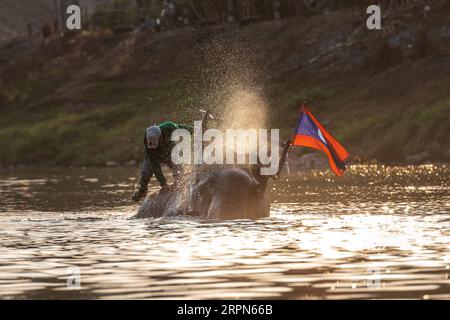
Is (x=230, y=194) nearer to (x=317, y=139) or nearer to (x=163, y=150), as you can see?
(x=163, y=150)

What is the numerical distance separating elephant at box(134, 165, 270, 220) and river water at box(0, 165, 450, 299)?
22.4 inches

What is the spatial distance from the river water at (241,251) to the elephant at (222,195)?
1.87 ft

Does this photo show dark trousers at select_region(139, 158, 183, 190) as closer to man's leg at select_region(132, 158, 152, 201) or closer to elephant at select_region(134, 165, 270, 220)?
man's leg at select_region(132, 158, 152, 201)

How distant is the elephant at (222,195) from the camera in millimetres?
25234

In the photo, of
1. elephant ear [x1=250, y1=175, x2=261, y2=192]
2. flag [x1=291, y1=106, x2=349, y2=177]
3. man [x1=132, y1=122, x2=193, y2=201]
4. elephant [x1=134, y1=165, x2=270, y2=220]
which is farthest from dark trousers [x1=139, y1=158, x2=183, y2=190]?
flag [x1=291, y1=106, x2=349, y2=177]

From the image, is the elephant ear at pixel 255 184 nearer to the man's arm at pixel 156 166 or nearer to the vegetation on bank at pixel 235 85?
the man's arm at pixel 156 166

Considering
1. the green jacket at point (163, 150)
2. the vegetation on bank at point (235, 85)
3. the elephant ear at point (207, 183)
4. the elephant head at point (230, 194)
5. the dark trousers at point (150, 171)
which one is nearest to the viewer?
the elephant head at point (230, 194)

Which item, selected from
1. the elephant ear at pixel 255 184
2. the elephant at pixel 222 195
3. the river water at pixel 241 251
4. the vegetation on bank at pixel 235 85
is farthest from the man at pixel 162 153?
the vegetation on bank at pixel 235 85

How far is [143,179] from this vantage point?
90.4 ft

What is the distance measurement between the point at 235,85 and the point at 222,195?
154 feet

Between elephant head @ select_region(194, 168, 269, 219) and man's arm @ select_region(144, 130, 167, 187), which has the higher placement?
man's arm @ select_region(144, 130, 167, 187)

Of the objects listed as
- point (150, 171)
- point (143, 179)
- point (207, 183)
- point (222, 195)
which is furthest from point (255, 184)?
point (143, 179)

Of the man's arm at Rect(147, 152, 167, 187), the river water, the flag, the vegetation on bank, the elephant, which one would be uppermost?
the vegetation on bank

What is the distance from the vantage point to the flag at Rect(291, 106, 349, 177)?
27.9 meters
